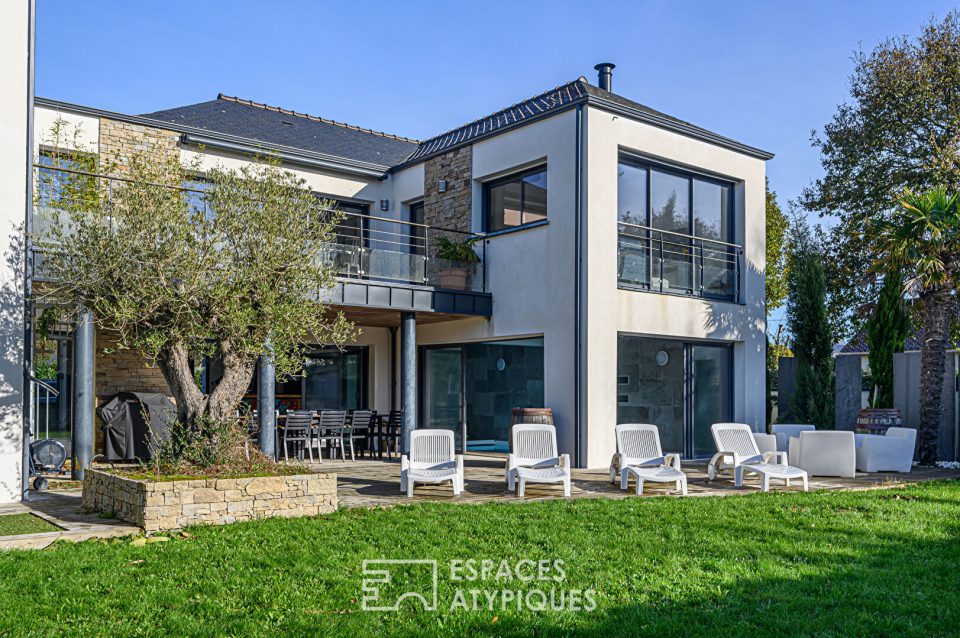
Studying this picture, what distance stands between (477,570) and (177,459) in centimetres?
394

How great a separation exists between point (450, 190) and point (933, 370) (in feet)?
30.8

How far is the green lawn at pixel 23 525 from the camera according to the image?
7242 mm

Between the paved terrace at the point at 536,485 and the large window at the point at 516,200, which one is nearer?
the paved terrace at the point at 536,485

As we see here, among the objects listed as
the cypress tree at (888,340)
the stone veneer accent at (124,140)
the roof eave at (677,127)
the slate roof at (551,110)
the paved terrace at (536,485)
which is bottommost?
the paved terrace at (536,485)

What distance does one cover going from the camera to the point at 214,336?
8.55 m

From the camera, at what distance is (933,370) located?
14.0 m

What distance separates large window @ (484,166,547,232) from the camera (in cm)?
1456

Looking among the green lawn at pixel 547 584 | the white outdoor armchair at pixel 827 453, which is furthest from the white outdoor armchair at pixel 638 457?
the white outdoor armchair at pixel 827 453

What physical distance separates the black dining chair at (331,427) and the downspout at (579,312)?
4252 millimetres

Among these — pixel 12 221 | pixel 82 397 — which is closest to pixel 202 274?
pixel 12 221

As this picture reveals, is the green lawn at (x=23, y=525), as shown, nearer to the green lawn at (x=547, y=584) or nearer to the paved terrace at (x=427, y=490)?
the paved terrace at (x=427, y=490)

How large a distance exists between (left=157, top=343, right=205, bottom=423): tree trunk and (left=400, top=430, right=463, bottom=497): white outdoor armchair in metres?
2.52

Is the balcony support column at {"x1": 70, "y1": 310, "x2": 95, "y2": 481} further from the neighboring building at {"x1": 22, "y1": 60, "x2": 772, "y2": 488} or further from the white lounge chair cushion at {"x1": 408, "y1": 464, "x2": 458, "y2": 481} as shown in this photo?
the white lounge chair cushion at {"x1": 408, "y1": 464, "x2": 458, "y2": 481}

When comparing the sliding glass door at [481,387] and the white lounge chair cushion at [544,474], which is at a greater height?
the sliding glass door at [481,387]
